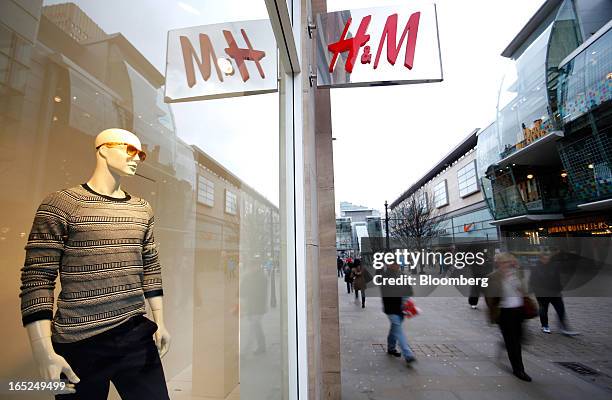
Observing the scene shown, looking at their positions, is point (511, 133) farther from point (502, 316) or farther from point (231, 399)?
point (231, 399)

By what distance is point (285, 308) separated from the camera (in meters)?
2.38

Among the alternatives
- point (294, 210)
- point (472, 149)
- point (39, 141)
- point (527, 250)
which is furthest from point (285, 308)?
point (472, 149)

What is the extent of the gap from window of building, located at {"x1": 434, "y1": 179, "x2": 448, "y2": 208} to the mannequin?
289 cm

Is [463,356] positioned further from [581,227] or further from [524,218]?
[581,227]

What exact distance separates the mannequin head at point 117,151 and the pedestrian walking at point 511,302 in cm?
309

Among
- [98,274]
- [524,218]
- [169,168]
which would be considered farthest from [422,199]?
[98,274]

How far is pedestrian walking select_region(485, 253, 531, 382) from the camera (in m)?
2.88

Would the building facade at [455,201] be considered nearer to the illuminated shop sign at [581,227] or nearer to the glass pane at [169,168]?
the illuminated shop sign at [581,227]

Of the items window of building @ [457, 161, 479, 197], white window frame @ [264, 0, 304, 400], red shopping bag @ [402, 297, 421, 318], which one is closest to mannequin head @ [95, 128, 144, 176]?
white window frame @ [264, 0, 304, 400]

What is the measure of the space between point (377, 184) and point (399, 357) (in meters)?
1.80

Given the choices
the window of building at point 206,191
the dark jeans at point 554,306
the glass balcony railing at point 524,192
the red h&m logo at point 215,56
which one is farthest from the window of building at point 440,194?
the window of building at point 206,191

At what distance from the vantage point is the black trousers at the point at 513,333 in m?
2.89

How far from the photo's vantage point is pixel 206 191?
1.29 meters

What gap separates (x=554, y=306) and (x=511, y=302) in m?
0.35
